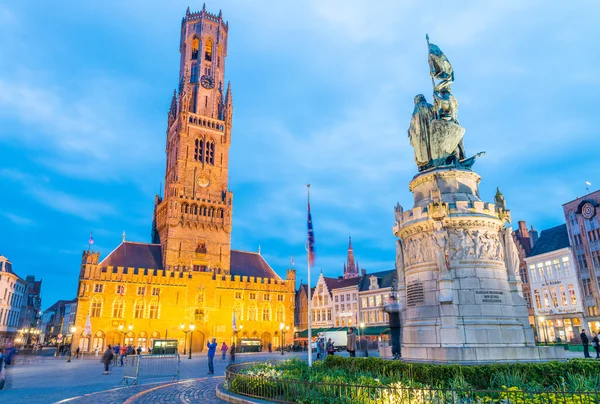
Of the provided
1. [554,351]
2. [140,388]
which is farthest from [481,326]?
[140,388]

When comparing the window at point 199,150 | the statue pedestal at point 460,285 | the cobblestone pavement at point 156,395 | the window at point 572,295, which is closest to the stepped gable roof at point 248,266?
the window at point 199,150

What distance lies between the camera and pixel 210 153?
71.9 metres

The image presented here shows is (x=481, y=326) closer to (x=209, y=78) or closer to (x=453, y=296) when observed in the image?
(x=453, y=296)

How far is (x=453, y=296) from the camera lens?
1416 centimetres

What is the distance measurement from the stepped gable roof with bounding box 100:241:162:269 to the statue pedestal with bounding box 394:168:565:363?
2092 inches

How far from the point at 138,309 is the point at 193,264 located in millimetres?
10060

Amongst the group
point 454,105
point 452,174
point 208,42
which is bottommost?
point 452,174

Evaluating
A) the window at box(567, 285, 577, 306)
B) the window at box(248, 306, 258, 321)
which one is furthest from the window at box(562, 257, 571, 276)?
the window at box(248, 306, 258, 321)

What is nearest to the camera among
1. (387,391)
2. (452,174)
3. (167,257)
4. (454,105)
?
(387,391)

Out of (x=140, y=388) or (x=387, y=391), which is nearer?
(x=387, y=391)

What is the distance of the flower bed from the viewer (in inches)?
336

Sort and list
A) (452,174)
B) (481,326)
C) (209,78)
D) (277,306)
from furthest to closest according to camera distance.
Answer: (209,78), (277,306), (452,174), (481,326)

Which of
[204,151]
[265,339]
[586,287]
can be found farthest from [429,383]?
[204,151]

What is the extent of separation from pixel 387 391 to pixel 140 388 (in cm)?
1190
